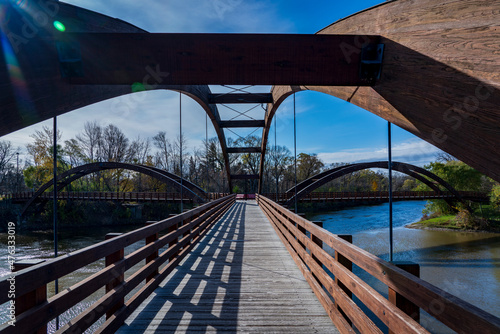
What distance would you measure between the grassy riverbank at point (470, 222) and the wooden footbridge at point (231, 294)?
31.5 meters

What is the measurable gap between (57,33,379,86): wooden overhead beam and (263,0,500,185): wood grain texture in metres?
0.36

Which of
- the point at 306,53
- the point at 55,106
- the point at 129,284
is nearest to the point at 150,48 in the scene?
the point at 55,106

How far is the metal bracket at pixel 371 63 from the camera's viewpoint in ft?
9.28

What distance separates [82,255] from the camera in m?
1.98

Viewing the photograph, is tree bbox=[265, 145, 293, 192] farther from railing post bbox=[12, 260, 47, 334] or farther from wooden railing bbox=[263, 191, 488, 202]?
railing post bbox=[12, 260, 47, 334]

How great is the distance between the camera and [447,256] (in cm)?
1906

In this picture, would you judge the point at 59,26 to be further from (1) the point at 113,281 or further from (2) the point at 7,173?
(2) the point at 7,173

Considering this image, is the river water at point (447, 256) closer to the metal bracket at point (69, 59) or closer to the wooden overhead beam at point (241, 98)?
the wooden overhead beam at point (241, 98)

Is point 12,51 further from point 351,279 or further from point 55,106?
point 351,279

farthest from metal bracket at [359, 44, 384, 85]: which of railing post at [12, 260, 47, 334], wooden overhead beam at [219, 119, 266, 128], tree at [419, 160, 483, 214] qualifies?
tree at [419, 160, 483, 214]

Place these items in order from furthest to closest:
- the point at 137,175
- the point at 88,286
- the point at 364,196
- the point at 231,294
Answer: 1. the point at 137,175
2. the point at 364,196
3. the point at 231,294
4. the point at 88,286

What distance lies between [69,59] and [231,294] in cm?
Result: 317

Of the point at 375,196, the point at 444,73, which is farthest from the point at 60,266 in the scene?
the point at 375,196

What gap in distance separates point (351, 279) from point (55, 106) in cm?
326
